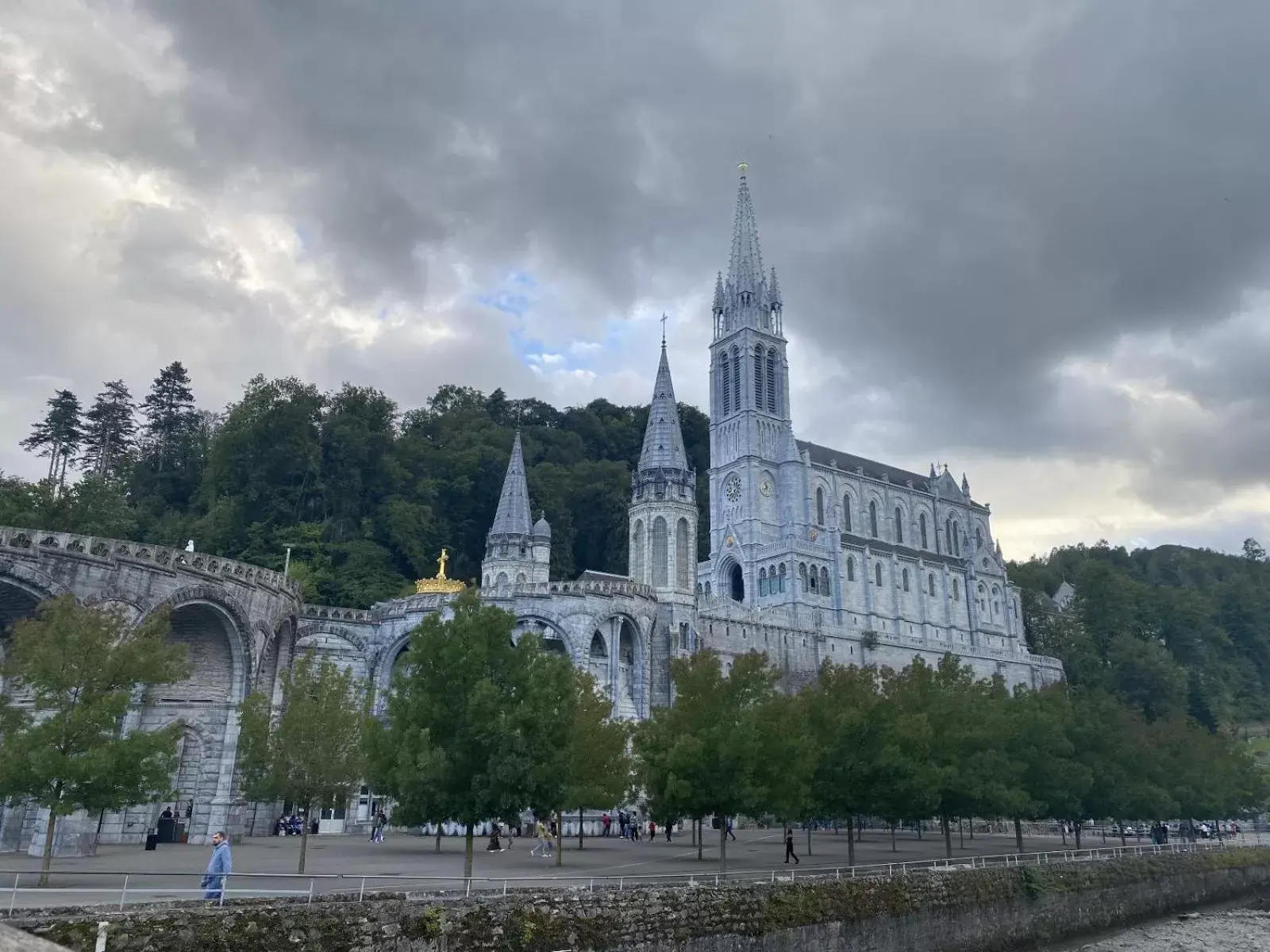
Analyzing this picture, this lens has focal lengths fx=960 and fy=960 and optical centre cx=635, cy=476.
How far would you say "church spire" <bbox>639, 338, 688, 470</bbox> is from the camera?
2247 inches

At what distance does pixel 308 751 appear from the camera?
2514 centimetres

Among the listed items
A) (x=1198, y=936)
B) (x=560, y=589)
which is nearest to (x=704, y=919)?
(x=1198, y=936)

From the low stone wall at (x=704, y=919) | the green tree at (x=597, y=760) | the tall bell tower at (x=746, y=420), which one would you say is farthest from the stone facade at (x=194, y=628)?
the tall bell tower at (x=746, y=420)

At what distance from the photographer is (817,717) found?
3134cm

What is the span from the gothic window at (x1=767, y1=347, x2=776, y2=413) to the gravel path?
56994mm

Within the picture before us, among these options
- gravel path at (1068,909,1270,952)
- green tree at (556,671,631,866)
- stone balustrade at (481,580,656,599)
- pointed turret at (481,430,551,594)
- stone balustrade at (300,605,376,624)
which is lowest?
gravel path at (1068,909,1270,952)

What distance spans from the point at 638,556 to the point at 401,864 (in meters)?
32.6

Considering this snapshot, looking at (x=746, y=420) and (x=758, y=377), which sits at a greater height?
(x=758, y=377)

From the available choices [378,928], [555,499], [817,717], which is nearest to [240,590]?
[817,717]

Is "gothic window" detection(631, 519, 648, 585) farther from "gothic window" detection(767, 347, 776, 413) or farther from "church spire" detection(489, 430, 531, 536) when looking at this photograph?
"gothic window" detection(767, 347, 776, 413)

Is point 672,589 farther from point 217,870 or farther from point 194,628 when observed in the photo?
point 217,870

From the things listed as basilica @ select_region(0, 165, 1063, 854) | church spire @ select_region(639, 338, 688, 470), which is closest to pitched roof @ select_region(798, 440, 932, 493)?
basilica @ select_region(0, 165, 1063, 854)

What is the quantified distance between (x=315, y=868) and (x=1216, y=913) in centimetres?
3084

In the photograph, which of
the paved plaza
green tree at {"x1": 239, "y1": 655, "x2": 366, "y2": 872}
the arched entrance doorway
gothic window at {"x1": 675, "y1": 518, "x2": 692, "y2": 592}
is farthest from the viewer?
gothic window at {"x1": 675, "y1": 518, "x2": 692, "y2": 592}
